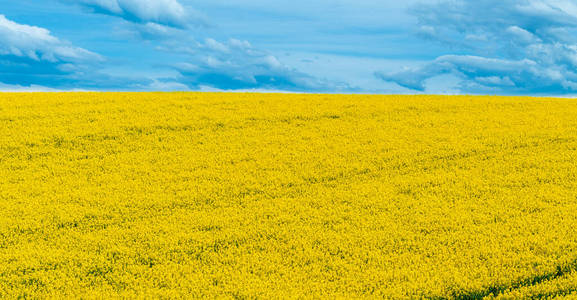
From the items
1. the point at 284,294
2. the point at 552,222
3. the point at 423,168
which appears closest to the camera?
the point at 284,294

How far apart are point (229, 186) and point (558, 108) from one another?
17257mm

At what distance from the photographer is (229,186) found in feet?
39.7

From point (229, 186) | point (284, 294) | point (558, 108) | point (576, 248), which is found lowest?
point (284, 294)

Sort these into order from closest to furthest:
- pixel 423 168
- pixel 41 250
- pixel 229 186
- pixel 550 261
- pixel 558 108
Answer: pixel 550 261
pixel 41 250
pixel 229 186
pixel 423 168
pixel 558 108

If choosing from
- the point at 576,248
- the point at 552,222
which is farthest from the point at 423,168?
the point at 576,248

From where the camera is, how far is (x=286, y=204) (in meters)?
11.0

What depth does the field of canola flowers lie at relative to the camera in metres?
8.06

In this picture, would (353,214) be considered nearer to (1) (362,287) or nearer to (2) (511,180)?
(1) (362,287)

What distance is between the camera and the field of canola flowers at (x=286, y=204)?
26.5 ft

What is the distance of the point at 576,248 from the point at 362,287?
430 centimetres

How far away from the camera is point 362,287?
7723 mm

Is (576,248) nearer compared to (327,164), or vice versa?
(576,248)

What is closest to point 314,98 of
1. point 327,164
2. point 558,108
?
point 327,164

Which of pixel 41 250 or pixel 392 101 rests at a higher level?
pixel 392 101
